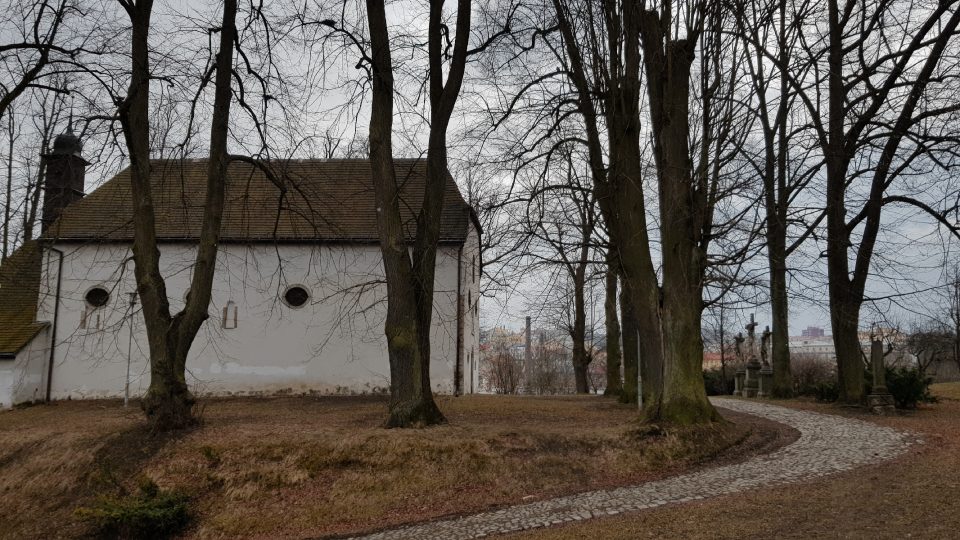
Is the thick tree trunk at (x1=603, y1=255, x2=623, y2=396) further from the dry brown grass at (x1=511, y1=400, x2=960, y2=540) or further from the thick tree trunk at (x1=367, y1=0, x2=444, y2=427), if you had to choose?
the dry brown grass at (x1=511, y1=400, x2=960, y2=540)

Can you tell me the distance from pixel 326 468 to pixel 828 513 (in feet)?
22.3

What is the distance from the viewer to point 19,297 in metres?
21.8

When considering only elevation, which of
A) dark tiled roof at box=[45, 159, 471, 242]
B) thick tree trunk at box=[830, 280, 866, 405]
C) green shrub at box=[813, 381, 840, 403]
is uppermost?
dark tiled roof at box=[45, 159, 471, 242]

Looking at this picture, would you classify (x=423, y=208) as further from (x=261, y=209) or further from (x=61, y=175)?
(x=61, y=175)

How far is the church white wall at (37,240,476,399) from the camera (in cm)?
2020

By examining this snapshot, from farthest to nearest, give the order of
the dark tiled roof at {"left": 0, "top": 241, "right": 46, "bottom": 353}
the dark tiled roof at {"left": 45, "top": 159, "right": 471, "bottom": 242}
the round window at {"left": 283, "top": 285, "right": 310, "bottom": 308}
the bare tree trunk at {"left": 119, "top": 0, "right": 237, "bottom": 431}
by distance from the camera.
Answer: the dark tiled roof at {"left": 45, "top": 159, "right": 471, "bottom": 242} < the round window at {"left": 283, "top": 285, "right": 310, "bottom": 308} < the dark tiled roof at {"left": 0, "top": 241, "right": 46, "bottom": 353} < the bare tree trunk at {"left": 119, "top": 0, "right": 237, "bottom": 431}

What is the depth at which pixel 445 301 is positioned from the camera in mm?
20109

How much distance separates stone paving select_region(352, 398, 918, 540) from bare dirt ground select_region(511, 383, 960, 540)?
45 centimetres

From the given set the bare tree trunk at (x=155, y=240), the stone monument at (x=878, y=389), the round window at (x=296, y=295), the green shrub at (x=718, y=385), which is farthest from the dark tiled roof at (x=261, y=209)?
the green shrub at (x=718, y=385)

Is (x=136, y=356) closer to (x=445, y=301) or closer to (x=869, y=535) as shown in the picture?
(x=445, y=301)

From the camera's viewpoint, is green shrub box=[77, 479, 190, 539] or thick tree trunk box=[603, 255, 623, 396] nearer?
green shrub box=[77, 479, 190, 539]

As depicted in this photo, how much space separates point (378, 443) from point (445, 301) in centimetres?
1010

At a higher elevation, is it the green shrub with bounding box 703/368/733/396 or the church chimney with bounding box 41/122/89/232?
the church chimney with bounding box 41/122/89/232

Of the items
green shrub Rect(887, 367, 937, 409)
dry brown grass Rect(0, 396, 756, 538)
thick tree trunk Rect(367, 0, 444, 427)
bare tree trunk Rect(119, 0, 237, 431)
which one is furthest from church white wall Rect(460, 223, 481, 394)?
green shrub Rect(887, 367, 937, 409)
